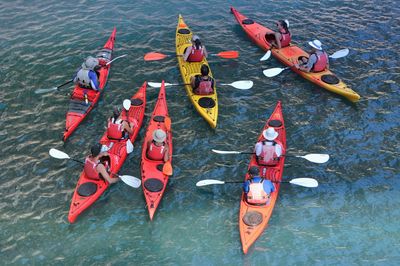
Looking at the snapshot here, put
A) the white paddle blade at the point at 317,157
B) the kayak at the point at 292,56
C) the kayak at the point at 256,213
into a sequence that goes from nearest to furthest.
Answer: the kayak at the point at 256,213
the white paddle blade at the point at 317,157
the kayak at the point at 292,56

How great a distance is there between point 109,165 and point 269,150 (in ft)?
14.6

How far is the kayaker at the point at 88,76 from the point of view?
14281 mm

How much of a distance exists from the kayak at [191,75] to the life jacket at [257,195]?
128 inches

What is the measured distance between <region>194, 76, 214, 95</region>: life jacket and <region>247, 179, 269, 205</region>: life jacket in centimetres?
462

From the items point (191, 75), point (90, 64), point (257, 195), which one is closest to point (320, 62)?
point (191, 75)

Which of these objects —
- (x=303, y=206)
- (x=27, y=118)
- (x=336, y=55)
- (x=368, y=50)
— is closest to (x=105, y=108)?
(x=27, y=118)

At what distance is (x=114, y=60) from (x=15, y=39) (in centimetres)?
497

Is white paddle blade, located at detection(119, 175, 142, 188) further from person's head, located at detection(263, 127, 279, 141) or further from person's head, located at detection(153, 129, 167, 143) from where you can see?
person's head, located at detection(263, 127, 279, 141)

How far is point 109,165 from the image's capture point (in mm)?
11938

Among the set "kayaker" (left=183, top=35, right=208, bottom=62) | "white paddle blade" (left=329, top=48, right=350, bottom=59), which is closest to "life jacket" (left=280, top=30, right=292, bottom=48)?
"white paddle blade" (left=329, top=48, right=350, bottom=59)

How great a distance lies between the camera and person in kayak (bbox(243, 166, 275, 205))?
10.8 m

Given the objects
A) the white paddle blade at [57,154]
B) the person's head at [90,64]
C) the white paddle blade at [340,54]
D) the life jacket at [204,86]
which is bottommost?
the white paddle blade at [57,154]

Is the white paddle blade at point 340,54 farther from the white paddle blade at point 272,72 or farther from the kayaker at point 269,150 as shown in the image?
the kayaker at point 269,150

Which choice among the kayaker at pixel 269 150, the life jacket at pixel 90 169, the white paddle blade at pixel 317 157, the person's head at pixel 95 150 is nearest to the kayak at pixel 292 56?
the white paddle blade at pixel 317 157
